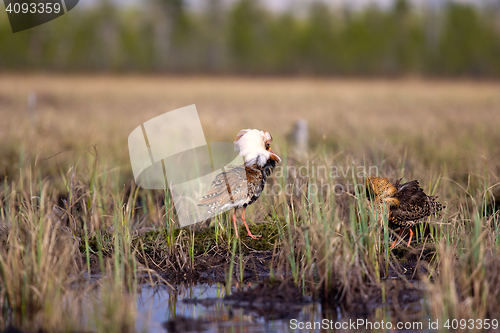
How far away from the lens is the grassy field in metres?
3.35

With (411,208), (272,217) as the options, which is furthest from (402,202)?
(272,217)

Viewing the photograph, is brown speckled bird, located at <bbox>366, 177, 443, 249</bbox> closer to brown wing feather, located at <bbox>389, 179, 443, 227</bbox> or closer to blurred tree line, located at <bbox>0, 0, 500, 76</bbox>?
brown wing feather, located at <bbox>389, 179, 443, 227</bbox>

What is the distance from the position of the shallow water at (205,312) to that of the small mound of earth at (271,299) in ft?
0.19

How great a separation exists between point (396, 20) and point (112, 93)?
76.5 ft

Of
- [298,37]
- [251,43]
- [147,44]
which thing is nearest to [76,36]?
[147,44]

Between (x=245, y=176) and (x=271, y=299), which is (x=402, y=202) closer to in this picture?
(x=245, y=176)

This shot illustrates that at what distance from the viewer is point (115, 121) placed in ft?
39.8

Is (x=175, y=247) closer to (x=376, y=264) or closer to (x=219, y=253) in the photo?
(x=219, y=253)

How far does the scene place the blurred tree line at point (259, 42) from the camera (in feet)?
108

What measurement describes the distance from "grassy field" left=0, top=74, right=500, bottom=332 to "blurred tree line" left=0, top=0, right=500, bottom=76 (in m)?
18.4

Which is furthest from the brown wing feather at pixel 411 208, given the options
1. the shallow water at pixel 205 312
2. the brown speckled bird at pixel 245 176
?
the shallow water at pixel 205 312

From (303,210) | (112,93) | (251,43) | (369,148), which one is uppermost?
(251,43)

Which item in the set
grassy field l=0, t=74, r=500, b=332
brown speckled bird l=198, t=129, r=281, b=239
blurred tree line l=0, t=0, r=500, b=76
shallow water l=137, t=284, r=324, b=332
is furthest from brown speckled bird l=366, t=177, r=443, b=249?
blurred tree line l=0, t=0, r=500, b=76

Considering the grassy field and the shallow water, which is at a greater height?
the grassy field
